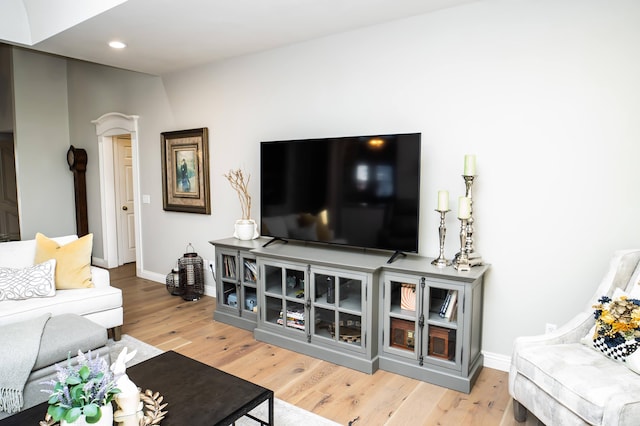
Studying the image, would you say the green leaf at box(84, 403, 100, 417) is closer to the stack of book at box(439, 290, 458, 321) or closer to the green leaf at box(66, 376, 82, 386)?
the green leaf at box(66, 376, 82, 386)

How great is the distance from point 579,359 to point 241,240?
9.43 ft

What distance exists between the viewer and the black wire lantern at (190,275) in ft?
14.9

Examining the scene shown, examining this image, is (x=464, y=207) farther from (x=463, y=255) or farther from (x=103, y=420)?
(x=103, y=420)

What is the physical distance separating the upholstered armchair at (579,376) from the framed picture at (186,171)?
3483 mm

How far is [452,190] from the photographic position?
2.99 metres

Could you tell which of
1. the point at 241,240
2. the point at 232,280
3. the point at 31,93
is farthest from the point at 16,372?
the point at 31,93

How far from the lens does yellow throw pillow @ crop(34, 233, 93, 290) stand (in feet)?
10.6

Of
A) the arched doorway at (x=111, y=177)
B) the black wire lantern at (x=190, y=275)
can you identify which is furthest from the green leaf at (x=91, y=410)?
the arched doorway at (x=111, y=177)

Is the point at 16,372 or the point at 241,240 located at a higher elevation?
the point at 241,240

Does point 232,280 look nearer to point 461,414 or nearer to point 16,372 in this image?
point 16,372

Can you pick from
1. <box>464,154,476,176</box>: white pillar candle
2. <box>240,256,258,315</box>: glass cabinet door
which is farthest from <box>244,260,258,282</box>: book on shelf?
<box>464,154,476,176</box>: white pillar candle

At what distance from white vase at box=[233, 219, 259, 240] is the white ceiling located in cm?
167

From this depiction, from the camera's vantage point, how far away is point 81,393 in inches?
53.4

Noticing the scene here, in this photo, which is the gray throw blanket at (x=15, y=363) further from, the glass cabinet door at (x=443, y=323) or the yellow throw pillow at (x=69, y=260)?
the glass cabinet door at (x=443, y=323)
